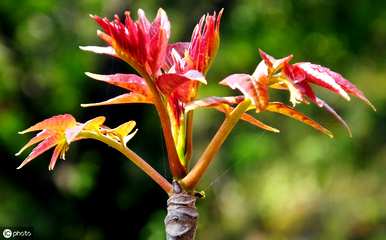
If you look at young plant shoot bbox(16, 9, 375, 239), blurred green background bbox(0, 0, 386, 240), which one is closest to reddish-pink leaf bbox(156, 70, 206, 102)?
young plant shoot bbox(16, 9, 375, 239)

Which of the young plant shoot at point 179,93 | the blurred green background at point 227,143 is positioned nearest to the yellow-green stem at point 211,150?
the young plant shoot at point 179,93

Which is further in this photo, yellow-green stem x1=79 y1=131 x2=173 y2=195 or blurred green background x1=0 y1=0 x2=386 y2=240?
blurred green background x1=0 y1=0 x2=386 y2=240

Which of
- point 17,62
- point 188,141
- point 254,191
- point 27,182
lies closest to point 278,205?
point 254,191

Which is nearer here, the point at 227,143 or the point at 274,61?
the point at 274,61

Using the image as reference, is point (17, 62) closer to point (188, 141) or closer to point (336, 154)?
point (336, 154)

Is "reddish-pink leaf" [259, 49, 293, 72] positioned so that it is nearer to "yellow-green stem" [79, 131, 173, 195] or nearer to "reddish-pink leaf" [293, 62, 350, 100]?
"reddish-pink leaf" [293, 62, 350, 100]

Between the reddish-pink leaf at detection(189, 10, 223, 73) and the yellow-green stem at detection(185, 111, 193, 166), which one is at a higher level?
the reddish-pink leaf at detection(189, 10, 223, 73)

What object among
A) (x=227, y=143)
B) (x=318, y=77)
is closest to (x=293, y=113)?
(x=318, y=77)

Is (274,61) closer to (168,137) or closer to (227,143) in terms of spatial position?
(168,137)
